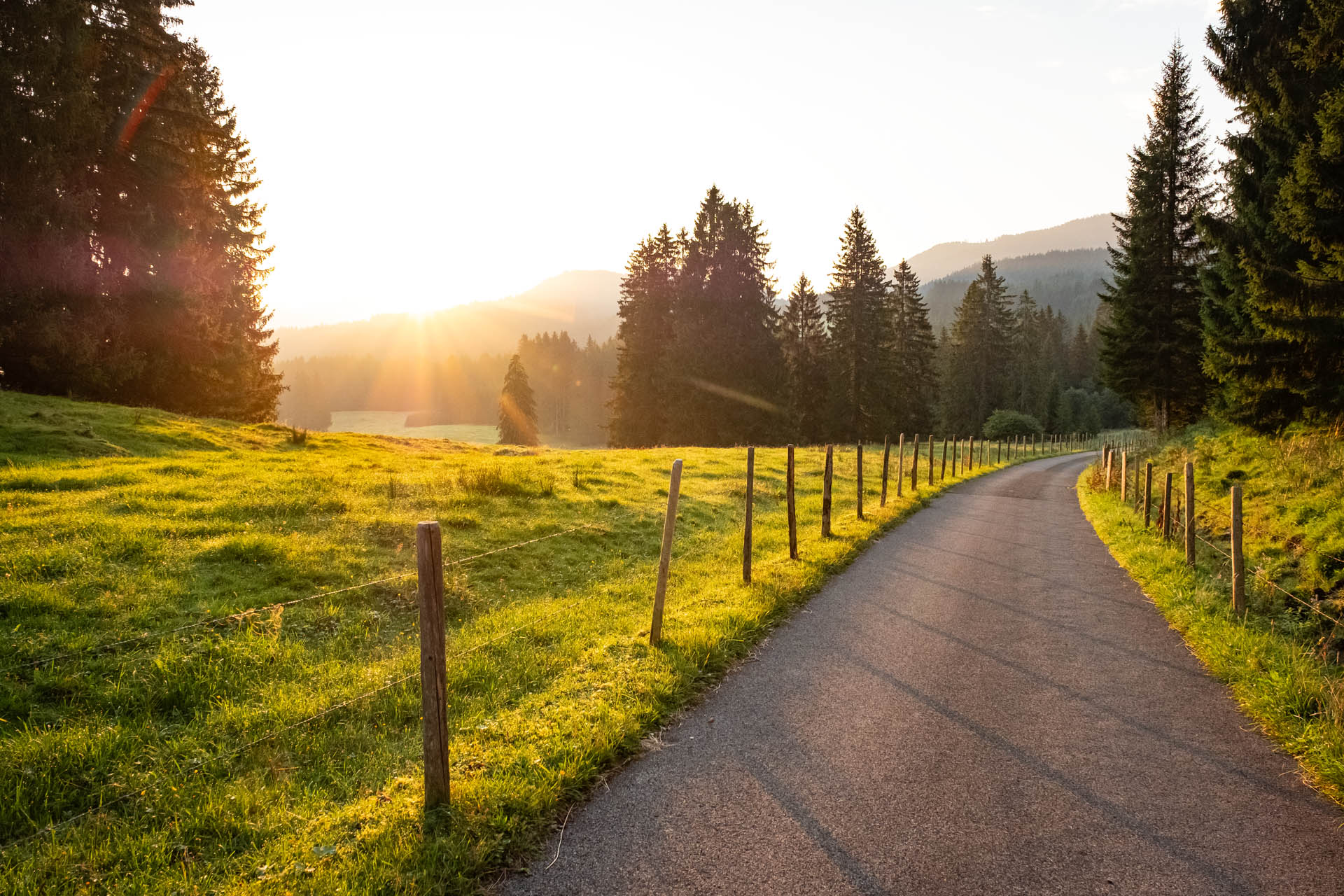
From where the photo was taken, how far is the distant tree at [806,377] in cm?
5941

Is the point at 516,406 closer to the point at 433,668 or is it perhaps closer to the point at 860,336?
the point at 860,336

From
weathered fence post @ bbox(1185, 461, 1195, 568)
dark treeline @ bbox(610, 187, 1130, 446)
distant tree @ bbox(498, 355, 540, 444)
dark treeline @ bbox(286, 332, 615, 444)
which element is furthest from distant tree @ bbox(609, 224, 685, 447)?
weathered fence post @ bbox(1185, 461, 1195, 568)

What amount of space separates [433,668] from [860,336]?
61.4 meters

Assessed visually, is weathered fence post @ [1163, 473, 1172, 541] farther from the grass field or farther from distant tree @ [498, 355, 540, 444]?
the grass field

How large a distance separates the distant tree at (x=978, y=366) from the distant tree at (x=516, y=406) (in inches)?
2017

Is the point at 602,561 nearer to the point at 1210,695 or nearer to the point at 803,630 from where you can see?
the point at 803,630

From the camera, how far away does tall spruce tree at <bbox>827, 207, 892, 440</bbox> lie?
199ft

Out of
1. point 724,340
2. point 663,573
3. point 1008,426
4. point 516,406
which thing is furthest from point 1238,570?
point 1008,426

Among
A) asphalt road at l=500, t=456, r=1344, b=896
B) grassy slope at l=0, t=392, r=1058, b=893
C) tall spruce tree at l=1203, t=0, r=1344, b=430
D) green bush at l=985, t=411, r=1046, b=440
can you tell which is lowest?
asphalt road at l=500, t=456, r=1344, b=896

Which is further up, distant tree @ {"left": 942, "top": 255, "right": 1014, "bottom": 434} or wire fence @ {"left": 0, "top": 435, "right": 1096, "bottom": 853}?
distant tree @ {"left": 942, "top": 255, "right": 1014, "bottom": 434}

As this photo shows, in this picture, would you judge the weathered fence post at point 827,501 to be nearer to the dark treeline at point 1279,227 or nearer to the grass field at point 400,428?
the dark treeline at point 1279,227

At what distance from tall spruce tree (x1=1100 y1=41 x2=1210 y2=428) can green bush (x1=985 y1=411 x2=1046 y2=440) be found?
3543 centimetres

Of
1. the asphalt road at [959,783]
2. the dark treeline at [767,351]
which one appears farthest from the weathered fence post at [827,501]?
the dark treeline at [767,351]

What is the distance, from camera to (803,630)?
26.6 feet
